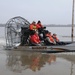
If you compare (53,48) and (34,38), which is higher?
(34,38)

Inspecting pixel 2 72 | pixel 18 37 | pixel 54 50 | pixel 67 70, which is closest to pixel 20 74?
pixel 2 72

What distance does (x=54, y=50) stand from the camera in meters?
14.8

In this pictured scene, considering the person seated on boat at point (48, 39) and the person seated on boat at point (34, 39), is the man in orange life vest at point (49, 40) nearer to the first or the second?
the person seated on boat at point (48, 39)

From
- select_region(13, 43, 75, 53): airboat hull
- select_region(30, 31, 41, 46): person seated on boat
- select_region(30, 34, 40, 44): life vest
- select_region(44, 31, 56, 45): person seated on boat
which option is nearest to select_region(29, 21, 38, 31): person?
select_region(30, 31, 41, 46): person seated on boat

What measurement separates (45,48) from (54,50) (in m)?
0.53

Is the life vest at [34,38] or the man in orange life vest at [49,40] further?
the man in orange life vest at [49,40]

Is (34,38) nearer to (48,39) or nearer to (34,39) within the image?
(34,39)

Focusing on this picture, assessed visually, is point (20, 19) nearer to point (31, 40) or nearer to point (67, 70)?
point (31, 40)

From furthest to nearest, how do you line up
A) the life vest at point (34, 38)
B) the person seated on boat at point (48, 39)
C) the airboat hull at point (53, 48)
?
1. the person seated on boat at point (48, 39)
2. the life vest at point (34, 38)
3. the airboat hull at point (53, 48)

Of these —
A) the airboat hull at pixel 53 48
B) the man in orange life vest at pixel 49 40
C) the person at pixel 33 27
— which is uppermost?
the person at pixel 33 27

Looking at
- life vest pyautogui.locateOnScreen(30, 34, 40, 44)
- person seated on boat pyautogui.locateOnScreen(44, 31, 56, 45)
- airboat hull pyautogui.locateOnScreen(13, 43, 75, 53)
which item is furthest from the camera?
person seated on boat pyautogui.locateOnScreen(44, 31, 56, 45)

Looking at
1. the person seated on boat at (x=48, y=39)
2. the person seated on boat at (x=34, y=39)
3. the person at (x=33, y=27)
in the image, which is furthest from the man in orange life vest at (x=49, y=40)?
the person at (x=33, y=27)

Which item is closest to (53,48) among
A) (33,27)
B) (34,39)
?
(34,39)

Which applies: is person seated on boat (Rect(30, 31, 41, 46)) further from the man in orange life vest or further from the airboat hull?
the man in orange life vest
